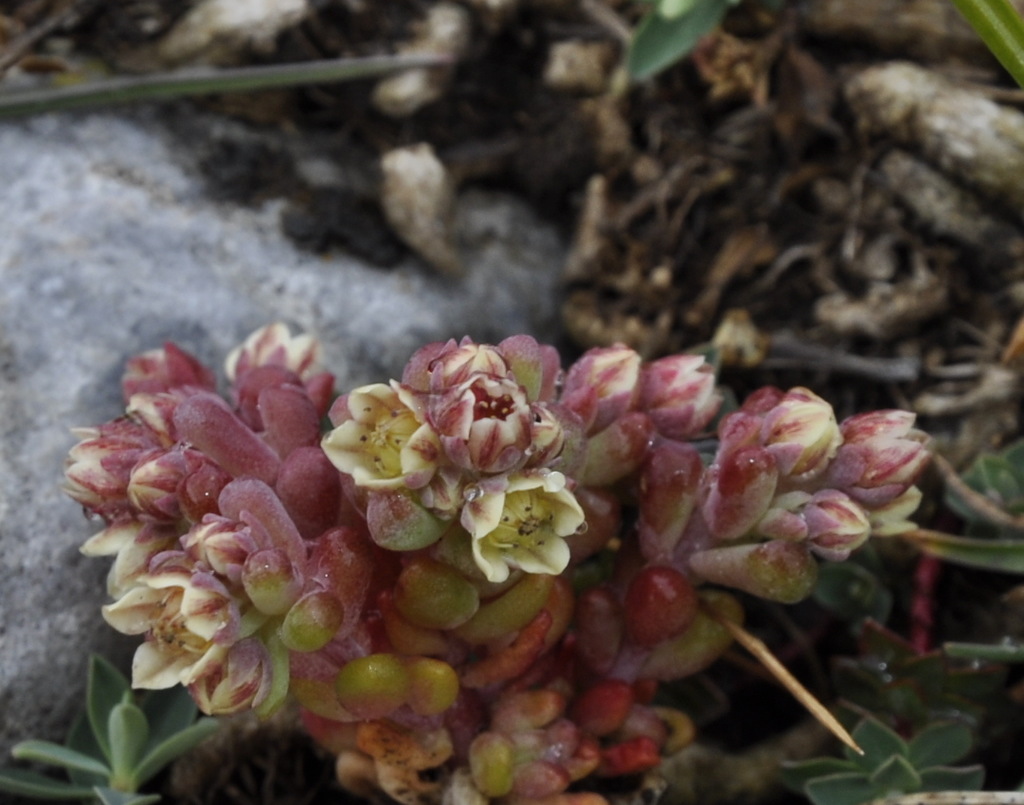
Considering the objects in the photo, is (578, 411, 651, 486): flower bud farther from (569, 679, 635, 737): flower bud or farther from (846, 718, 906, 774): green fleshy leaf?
(846, 718, 906, 774): green fleshy leaf

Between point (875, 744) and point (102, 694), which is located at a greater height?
point (102, 694)

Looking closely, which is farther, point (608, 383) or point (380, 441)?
point (608, 383)

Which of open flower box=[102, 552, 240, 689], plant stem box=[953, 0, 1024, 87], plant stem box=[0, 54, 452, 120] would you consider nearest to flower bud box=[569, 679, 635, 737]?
open flower box=[102, 552, 240, 689]

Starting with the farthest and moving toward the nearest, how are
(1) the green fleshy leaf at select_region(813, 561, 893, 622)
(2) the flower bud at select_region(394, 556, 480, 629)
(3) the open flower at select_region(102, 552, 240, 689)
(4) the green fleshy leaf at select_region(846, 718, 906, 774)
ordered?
(1) the green fleshy leaf at select_region(813, 561, 893, 622), (4) the green fleshy leaf at select_region(846, 718, 906, 774), (2) the flower bud at select_region(394, 556, 480, 629), (3) the open flower at select_region(102, 552, 240, 689)

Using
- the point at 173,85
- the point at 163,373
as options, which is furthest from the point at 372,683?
the point at 173,85

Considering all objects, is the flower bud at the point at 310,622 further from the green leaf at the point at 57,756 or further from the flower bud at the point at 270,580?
the green leaf at the point at 57,756

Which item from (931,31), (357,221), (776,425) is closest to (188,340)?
(357,221)

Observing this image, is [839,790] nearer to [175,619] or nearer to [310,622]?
[310,622]
